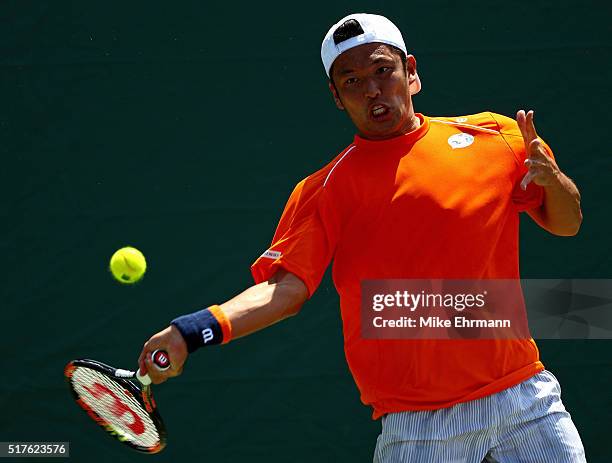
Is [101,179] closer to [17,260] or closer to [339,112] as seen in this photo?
[17,260]

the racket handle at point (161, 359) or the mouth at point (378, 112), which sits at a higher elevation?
the mouth at point (378, 112)

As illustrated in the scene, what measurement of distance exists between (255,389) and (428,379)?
1969mm

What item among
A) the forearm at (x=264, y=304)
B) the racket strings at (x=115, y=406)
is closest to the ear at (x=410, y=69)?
the forearm at (x=264, y=304)

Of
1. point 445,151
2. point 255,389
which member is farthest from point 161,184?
point 445,151

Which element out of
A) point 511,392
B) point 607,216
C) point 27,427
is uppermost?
point 607,216

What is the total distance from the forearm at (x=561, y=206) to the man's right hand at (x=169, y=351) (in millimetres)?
1205

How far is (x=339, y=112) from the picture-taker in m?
4.99

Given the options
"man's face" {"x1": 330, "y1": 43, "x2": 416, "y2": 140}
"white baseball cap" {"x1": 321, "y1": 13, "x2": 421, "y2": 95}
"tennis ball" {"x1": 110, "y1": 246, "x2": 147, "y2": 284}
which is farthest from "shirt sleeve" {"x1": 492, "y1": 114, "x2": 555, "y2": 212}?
"tennis ball" {"x1": 110, "y1": 246, "x2": 147, "y2": 284}

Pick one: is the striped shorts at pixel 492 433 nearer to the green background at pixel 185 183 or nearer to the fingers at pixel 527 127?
the fingers at pixel 527 127

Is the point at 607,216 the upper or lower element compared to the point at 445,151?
upper

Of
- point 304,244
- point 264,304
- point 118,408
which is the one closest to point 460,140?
point 304,244

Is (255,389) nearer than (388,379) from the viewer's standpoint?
No

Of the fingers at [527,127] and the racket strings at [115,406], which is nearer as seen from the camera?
the fingers at [527,127]

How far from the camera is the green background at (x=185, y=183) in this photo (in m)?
4.95
